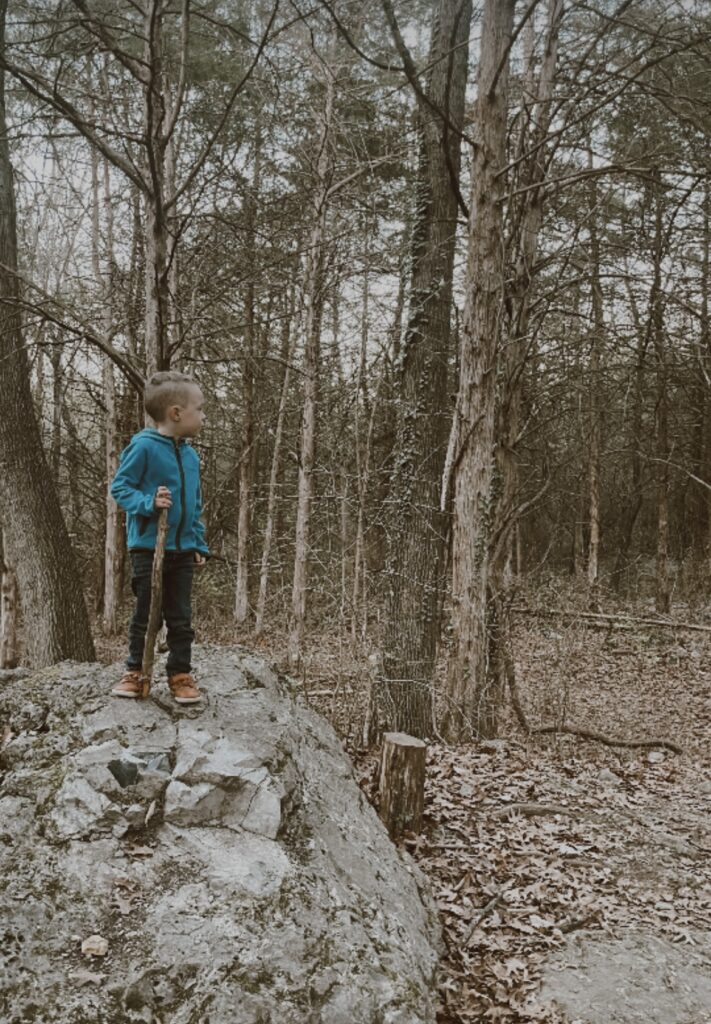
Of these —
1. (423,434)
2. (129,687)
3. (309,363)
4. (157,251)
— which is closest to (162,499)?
(129,687)

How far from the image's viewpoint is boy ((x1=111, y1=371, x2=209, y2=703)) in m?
3.80

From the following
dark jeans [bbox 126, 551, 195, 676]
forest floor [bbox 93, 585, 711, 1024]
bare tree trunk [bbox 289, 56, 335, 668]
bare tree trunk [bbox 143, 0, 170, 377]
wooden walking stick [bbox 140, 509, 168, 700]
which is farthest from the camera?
bare tree trunk [bbox 289, 56, 335, 668]

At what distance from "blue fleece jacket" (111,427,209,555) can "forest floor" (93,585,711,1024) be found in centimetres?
238

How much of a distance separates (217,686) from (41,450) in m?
3.94

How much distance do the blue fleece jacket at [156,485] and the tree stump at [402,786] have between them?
1957mm

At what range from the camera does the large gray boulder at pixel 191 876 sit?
2555mm

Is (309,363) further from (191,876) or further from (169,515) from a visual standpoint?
(191,876)

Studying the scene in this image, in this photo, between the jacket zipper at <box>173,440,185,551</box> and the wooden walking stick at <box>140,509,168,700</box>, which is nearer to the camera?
the wooden walking stick at <box>140,509,168,700</box>

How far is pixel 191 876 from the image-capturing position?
2959 mm

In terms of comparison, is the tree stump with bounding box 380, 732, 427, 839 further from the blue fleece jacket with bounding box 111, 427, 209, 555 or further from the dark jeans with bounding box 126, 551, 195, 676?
the blue fleece jacket with bounding box 111, 427, 209, 555

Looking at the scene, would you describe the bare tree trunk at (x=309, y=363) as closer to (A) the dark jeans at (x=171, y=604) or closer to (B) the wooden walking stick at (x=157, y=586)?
(A) the dark jeans at (x=171, y=604)

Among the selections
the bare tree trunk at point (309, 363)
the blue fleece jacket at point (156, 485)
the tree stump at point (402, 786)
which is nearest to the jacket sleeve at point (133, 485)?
the blue fleece jacket at point (156, 485)

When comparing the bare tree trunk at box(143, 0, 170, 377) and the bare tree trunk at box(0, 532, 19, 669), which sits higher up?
the bare tree trunk at box(143, 0, 170, 377)

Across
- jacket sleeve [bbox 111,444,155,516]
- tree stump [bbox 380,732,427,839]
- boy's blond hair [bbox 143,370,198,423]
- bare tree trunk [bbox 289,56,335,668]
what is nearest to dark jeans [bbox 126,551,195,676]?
jacket sleeve [bbox 111,444,155,516]
